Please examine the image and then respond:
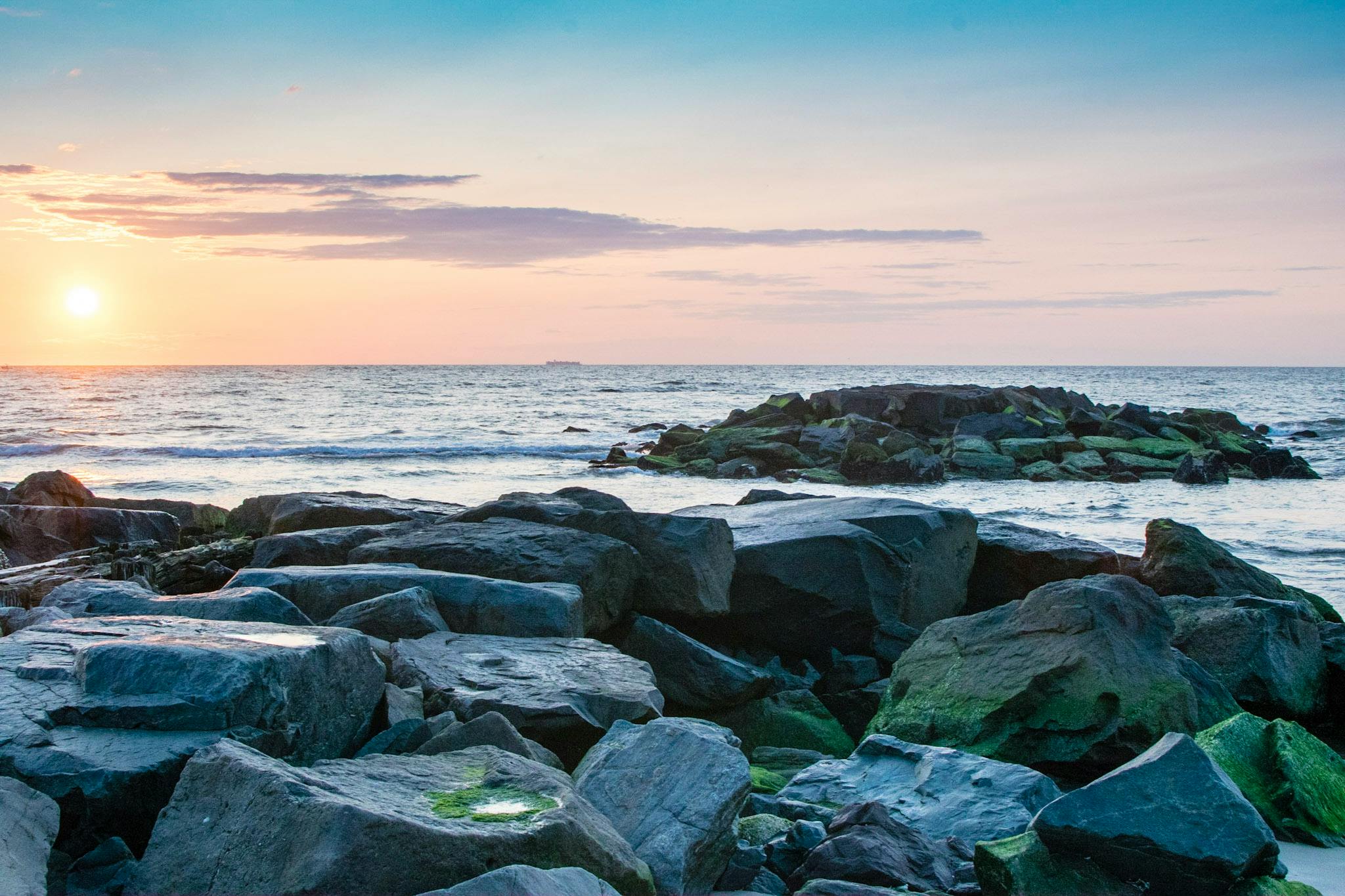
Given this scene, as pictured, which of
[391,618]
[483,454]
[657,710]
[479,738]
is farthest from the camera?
[483,454]

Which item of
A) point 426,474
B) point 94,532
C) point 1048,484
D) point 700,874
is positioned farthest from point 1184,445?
point 700,874

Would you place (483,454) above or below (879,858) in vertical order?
below

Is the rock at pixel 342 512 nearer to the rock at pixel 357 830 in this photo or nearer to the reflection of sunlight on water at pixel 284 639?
the reflection of sunlight on water at pixel 284 639

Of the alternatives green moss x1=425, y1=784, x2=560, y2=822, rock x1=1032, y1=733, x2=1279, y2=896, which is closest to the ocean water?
rock x1=1032, y1=733, x2=1279, y2=896

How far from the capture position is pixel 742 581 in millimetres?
8438

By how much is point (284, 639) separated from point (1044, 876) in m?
3.01

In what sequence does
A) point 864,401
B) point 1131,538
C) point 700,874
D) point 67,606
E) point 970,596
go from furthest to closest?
point 864,401 < point 1131,538 < point 970,596 < point 67,606 < point 700,874

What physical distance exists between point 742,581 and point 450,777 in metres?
4.99

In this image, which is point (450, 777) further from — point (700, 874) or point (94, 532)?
point (94, 532)

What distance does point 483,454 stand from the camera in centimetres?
3212

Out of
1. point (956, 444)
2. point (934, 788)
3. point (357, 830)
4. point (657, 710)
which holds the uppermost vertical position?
point (357, 830)

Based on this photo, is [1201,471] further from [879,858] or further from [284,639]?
[284,639]

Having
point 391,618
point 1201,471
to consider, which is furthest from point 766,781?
point 1201,471

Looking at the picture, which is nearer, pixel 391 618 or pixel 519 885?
pixel 519 885
